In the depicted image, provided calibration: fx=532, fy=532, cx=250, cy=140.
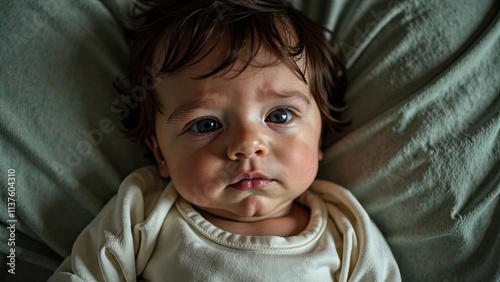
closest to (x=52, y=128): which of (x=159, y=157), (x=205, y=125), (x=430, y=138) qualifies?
(x=159, y=157)

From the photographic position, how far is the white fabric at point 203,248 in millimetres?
1080

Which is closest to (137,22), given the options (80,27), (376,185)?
(80,27)

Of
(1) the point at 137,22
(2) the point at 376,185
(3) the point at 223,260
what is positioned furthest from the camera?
(1) the point at 137,22

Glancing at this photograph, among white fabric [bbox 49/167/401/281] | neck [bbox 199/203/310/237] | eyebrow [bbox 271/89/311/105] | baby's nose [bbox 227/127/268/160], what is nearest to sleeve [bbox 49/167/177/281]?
white fabric [bbox 49/167/401/281]

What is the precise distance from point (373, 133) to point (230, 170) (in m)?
0.36

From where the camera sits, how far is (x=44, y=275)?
4.06 feet

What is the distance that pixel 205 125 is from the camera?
44.3 inches

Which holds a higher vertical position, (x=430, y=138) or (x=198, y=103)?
(x=198, y=103)

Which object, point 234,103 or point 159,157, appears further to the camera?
point 159,157

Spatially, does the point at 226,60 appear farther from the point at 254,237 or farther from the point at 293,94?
the point at 254,237

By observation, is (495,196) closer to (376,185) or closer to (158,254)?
(376,185)

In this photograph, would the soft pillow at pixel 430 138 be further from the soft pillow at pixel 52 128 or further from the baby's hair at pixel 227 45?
the soft pillow at pixel 52 128

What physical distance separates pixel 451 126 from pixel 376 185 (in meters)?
0.21

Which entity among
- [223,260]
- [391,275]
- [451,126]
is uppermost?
[223,260]
